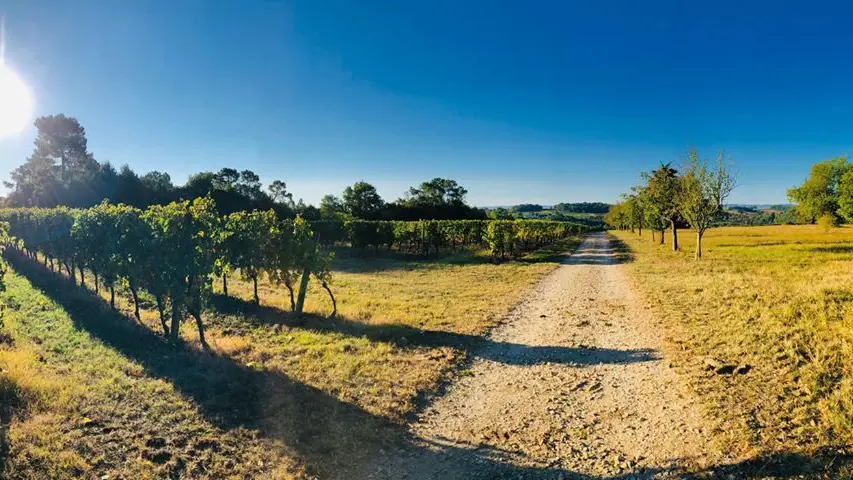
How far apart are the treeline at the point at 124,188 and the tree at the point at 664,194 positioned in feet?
148

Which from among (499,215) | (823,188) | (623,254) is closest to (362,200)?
(499,215)

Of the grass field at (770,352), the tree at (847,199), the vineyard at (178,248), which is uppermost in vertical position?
the tree at (847,199)

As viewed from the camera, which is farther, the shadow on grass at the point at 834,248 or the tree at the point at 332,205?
the tree at the point at 332,205

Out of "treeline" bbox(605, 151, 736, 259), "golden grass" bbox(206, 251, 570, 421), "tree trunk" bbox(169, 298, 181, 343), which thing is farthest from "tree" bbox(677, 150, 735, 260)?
"tree trunk" bbox(169, 298, 181, 343)

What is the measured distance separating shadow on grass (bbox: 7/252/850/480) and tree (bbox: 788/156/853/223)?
5647 centimetres

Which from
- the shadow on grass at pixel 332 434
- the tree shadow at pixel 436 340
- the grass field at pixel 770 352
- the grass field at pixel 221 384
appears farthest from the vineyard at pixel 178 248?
the grass field at pixel 770 352

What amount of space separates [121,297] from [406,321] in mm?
14853

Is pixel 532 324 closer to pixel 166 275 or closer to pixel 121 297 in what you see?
pixel 166 275

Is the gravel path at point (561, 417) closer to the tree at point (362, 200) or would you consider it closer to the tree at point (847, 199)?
the tree at point (847, 199)

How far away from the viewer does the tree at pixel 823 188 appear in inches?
1794

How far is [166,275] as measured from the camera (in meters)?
12.5

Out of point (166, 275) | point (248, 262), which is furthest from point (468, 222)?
point (166, 275)

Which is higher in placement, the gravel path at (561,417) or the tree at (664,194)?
the tree at (664,194)

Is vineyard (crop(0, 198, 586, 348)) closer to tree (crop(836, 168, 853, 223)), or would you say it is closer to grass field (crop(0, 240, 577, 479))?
grass field (crop(0, 240, 577, 479))
